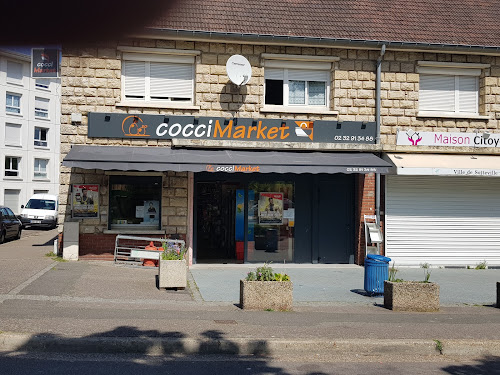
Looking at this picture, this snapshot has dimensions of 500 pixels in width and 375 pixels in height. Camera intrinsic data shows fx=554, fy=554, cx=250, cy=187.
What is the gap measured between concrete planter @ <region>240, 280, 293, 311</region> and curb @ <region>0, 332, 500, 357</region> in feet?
6.74

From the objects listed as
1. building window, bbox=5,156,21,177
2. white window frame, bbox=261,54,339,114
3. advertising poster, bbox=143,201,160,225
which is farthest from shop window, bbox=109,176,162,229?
building window, bbox=5,156,21,177

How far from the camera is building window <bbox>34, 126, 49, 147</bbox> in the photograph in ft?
150

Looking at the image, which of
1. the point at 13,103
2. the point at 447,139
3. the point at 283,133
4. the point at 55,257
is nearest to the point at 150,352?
the point at 55,257

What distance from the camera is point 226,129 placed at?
14898 mm

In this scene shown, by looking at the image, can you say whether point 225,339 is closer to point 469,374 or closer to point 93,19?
point 469,374

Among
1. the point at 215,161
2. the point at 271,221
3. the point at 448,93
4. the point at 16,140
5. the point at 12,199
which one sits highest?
the point at 16,140

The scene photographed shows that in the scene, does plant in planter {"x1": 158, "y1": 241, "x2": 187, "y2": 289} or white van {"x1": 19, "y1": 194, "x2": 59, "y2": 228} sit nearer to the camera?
plant in planter {"x1": 158, "y1": 241, "x2": 187, "y2": 289}

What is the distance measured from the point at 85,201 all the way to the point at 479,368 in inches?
419

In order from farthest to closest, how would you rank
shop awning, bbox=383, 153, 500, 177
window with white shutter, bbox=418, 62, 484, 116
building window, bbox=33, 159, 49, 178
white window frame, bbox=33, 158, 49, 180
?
building window, bbox=33, 159, 49, 178 < white window frame, bbox=33, 158, 49, 180 < window with white shutter, bbox=418, 62, 484, 116 < shop awning, bbox=383, 153, 500, 177

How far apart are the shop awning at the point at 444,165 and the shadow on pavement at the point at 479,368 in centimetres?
790

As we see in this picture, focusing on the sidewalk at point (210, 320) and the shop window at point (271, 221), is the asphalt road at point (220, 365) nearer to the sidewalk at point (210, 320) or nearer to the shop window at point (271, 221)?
the sidewalk at point (210, 320)

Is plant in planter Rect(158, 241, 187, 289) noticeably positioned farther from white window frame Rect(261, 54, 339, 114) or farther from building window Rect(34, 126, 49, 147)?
building window Rect(34, 126, 49, 147)

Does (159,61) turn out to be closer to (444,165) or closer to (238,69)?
(238,69)

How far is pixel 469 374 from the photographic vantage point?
6.51 metres
